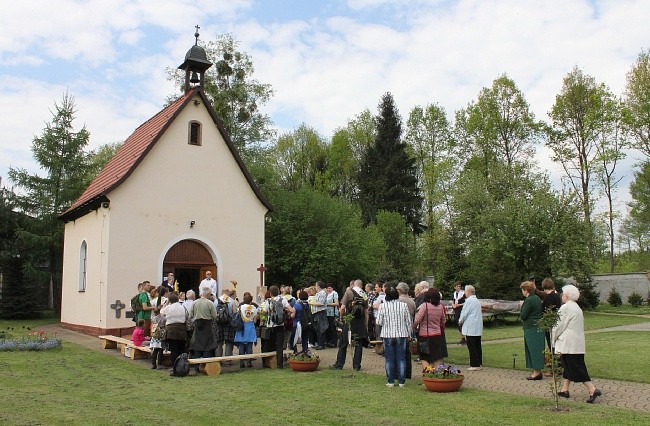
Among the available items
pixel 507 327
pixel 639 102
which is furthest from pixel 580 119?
pixel 507 327

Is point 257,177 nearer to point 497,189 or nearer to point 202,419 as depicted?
point 497,189

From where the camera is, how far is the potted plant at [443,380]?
9.58 metres

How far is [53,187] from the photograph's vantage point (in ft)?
101

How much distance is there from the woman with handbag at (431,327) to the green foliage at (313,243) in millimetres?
18416

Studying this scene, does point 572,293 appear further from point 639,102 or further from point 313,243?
point 639,102

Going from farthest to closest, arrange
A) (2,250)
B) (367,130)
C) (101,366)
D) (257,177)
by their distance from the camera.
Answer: (367,130) → (257,177) → (2,250) → (101,366)

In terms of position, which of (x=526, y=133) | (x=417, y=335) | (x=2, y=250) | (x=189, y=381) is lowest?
(x=189, y=381)

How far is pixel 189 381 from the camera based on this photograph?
11219mm

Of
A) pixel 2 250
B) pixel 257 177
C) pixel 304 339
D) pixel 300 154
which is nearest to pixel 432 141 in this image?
pixel 300 154

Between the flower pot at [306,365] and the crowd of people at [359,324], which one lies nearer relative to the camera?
the crowd of people at [359,324]

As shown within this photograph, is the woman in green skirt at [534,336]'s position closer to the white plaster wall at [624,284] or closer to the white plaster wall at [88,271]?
the white plaster wall at [88,271]

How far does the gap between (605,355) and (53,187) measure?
2702 cm

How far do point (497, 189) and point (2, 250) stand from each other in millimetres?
28763

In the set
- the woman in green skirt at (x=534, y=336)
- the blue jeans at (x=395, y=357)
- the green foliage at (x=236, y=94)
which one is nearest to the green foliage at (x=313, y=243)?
the green foliage at (x=236, y=94)
